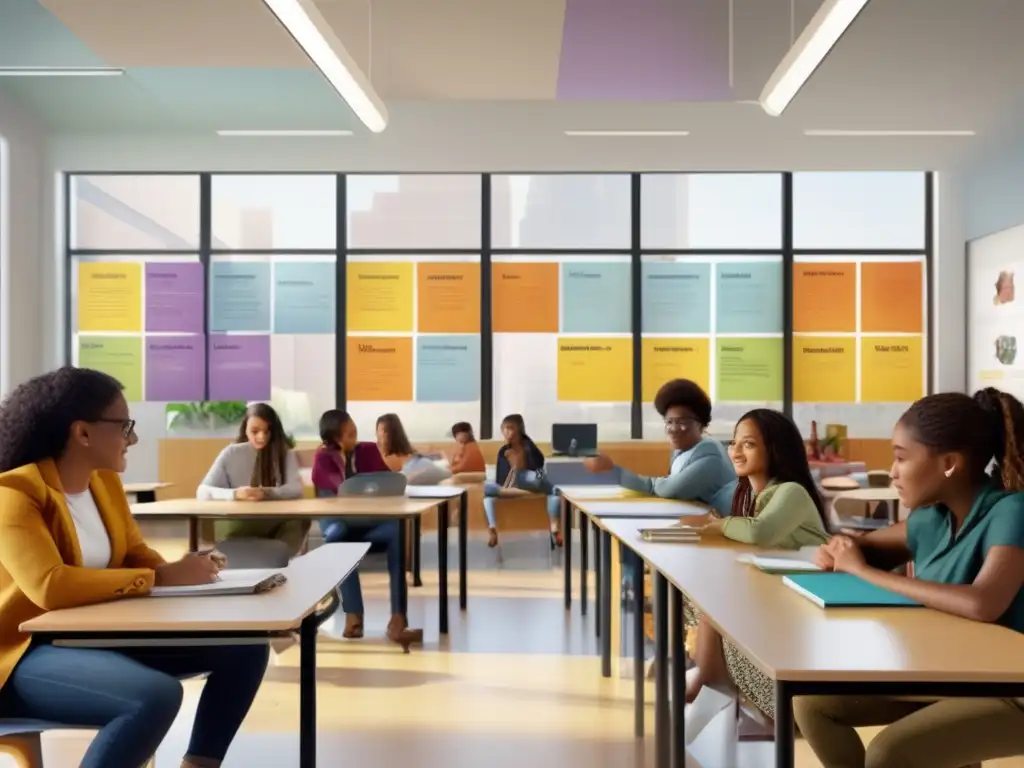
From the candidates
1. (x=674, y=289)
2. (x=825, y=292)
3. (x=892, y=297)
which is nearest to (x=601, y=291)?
(x=674, y=289)

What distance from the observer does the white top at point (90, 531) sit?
229 centimetres

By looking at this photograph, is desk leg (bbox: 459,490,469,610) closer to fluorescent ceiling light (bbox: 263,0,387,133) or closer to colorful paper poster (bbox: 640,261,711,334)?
fluorescent ceiling light (bbox: 263,0,387,133)

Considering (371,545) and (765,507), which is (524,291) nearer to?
(371,545)

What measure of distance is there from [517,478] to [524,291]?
191 cm

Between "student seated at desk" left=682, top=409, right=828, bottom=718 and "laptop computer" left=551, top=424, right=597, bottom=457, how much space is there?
2552 millimetres

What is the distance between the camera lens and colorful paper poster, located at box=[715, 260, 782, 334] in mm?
8641

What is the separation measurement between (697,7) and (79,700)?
18.3ft

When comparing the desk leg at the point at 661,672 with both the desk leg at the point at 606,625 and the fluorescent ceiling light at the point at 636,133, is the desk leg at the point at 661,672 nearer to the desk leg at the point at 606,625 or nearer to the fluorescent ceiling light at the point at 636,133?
the desk leg at the point at 606,625

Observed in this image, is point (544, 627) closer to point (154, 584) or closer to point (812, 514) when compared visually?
point (812, 514)

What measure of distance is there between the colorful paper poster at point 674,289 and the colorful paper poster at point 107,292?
463cm

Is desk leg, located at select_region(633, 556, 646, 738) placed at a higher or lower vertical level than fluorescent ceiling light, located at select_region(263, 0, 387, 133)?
lower

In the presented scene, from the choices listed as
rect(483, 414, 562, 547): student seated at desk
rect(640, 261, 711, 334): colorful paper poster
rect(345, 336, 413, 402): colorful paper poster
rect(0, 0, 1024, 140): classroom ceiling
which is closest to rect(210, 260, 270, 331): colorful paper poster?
rect(345, 336, 413, 402): colorful paper poster

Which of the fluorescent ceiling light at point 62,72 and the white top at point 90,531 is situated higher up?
the fluorescent ceiling light at point 62,72

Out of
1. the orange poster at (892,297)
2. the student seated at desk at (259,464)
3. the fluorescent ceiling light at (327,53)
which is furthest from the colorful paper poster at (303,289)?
the orange poster at (892,297)
